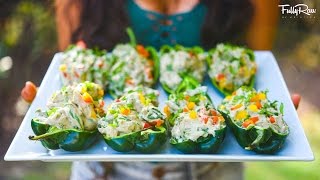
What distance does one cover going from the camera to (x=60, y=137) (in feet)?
2.92

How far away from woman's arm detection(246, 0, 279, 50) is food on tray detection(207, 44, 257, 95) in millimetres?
42

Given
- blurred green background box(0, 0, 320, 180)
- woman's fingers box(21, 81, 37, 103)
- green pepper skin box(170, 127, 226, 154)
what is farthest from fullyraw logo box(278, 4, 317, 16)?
woman's fingers box(21, 81, 37, 103)

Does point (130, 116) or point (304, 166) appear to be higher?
point (130, 116)

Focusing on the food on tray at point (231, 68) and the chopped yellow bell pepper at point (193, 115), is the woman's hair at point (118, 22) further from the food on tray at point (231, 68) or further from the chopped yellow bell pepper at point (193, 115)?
the chopped yellow bell pepper at point (193, 115)

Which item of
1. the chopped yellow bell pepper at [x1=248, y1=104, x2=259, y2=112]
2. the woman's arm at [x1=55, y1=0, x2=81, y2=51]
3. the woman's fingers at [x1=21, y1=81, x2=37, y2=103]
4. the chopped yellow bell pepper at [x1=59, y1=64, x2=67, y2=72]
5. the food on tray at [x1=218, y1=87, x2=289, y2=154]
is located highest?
the woman's arm at [x1=55, y1=0, x2=81, y2=51]

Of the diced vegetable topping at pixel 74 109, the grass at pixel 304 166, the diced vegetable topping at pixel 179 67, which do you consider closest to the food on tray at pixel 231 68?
the diced vegetable topping at pixel 179 67

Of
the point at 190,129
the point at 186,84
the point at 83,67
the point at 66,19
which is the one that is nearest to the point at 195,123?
the point at 190,129

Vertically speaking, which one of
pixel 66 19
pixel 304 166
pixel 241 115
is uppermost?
pixel 66 19

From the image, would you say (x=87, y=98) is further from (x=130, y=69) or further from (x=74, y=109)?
(x=130, y=69)

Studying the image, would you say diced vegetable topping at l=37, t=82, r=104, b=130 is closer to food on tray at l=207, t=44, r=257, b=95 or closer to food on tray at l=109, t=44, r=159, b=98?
food on tray at l=109, t=44, r=159, b=98

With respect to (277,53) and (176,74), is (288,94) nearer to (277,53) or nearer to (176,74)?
(277,53)

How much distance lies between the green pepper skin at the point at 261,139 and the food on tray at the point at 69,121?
0.24m

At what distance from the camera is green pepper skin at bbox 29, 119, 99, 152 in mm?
887

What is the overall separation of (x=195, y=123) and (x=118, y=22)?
40 cm
